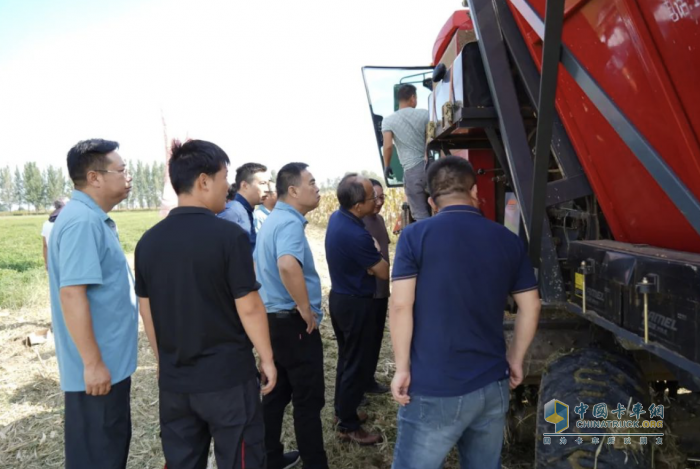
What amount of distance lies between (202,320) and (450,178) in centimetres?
121

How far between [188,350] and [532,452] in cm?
239

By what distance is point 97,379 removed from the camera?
7.38 feet

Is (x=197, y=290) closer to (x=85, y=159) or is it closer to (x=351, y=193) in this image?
(x=85, y=159)

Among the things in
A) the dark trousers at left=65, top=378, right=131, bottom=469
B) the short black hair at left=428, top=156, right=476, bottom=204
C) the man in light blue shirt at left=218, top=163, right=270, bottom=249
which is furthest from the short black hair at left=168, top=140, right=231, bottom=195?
the man in light blue shirt at left=218, top=163, right=270, bottom=249

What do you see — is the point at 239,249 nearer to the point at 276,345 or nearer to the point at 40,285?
the point at 276,345

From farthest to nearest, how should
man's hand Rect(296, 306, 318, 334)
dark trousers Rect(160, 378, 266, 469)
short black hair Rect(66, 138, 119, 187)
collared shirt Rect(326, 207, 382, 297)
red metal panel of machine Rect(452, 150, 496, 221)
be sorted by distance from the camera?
red metal panel of machine Rect(452, 150, 496, 221) → collared shirt Rect(326, 207, 382, 297) → man's hand Rect(296, 306, 318, 334) → short black hair Rect(66, 138, 119, 187) → dark trousers Rect(160, 378, 266, 469)

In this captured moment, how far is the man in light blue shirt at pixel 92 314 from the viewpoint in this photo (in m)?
2.24

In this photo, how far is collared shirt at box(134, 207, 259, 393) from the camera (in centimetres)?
204

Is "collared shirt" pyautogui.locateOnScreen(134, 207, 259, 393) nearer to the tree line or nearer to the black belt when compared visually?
the black belt

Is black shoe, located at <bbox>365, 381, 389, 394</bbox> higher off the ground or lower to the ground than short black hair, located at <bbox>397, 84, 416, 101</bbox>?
lower

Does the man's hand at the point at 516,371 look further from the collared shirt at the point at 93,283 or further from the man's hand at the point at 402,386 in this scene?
the collared shirt at the point at 93,283

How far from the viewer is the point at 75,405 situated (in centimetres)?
233

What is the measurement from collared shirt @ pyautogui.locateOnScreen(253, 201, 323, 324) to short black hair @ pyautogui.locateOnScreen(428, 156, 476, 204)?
1142 millimetres

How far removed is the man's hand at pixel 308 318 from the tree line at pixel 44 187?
112178 millimetres
